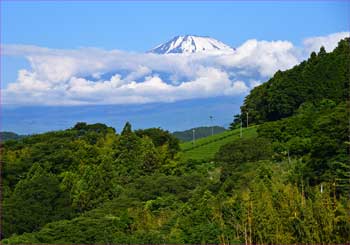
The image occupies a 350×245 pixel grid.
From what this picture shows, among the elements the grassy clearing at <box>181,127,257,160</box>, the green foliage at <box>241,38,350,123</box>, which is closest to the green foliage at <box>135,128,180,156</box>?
the grassy clearing at <box>181,127,257,160</box>

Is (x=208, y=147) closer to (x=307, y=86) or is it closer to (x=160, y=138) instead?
(x=160, y=138)

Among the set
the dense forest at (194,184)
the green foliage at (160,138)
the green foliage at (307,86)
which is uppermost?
A: the green foliage at (307,86)

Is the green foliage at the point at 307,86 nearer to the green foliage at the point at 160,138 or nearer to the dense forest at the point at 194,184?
the dense forest at the point at 194,184

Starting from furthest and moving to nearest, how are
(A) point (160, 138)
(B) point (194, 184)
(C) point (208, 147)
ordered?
(C) point (208, 147) → (A) point (160, 138) → (B) point (194, 184)

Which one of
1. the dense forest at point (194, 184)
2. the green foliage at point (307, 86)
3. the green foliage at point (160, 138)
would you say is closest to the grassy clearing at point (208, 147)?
the green foliage at point (160, 138)

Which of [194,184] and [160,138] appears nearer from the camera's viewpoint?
[194,184]

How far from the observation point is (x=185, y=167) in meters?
35.8

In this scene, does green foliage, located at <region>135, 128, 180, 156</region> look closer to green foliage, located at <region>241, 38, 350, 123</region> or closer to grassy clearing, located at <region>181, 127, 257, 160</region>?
grassy clearing, located at <region>181, 127, 257, 160</region>

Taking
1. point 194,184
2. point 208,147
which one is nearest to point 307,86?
point 208,147

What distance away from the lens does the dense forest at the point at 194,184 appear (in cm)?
973

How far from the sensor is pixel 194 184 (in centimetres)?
2708

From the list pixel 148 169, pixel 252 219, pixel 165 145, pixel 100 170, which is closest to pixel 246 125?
pixel 165 145

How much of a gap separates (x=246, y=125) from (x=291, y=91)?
763 cm

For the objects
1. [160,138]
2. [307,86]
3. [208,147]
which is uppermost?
[307,86]
